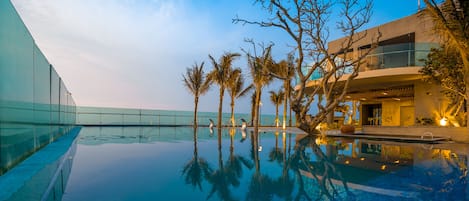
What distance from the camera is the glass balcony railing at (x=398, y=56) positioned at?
494 inches

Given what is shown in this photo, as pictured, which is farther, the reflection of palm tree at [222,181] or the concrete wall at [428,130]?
the concrete wall at [428,130]

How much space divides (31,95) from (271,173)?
193 inches

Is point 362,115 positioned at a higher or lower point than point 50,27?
lower

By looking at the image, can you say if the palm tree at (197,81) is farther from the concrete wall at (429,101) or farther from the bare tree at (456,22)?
the bare tree at (456,22)

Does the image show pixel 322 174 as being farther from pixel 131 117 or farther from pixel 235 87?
pixel 131 117

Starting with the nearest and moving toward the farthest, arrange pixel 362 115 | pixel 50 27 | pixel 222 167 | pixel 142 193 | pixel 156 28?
1. pixel 142 193
2. pixel 222 167
3. pixel 50 27
4. pixel 156 28
5. pixel 362 115

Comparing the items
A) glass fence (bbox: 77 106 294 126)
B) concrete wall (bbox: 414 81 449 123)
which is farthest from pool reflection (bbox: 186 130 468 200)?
glass fence (bbox: 77 106 294 126)

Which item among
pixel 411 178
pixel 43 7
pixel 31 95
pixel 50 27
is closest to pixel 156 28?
pixel 50 27

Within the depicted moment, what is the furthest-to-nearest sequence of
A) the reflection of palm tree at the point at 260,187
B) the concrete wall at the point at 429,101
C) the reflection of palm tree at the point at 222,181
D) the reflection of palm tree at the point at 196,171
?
1. the concrete wall at the point at 429,101
2. the reflection of palm tree at the point at 196,171
3. the reflection of palm tree at the point at 222,181
4. the reflection of palm tree at the point at 260,187

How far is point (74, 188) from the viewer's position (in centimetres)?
340

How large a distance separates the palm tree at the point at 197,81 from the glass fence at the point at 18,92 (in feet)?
50.7

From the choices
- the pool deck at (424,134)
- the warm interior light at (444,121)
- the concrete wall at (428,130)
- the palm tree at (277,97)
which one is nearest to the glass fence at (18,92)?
the pool deck at (424,134)

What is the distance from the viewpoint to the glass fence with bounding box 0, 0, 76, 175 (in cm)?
360

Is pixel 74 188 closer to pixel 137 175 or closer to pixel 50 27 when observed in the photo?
pixel 137 175
